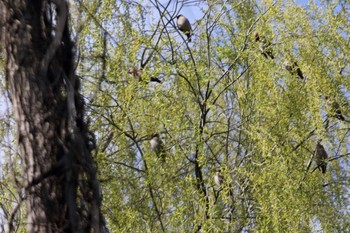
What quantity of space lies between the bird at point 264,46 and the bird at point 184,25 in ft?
3.02

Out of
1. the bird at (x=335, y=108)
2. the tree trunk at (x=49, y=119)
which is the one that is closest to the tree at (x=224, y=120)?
the bird at (x=335, y=108)

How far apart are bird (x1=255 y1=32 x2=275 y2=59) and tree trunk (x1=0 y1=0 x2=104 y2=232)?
6.46 metres

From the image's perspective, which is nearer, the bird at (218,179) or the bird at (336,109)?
the bird at (218,179)

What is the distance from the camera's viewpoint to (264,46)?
9.39 m

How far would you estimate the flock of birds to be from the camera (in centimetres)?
841

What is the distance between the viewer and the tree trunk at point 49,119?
2674 millimetres

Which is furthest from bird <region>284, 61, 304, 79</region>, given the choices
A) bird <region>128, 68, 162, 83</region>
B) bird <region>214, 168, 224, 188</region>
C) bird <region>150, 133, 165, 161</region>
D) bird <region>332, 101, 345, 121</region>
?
bird <region>150, 133, 165, 161</region>

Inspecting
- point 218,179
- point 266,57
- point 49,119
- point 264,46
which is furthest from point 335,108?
point 49,119

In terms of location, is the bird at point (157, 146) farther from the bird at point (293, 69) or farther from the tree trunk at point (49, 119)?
the tree trunk at point (49, 119)

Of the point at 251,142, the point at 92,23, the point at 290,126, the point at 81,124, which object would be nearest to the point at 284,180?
the point at 251,142

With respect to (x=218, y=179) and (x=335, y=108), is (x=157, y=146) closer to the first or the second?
(x=218, y=179)

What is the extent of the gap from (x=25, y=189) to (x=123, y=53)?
602cm

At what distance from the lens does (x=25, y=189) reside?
108 inches

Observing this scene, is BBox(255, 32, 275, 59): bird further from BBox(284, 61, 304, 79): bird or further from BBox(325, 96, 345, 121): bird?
BBox(325, 96, 345, 121): bird
